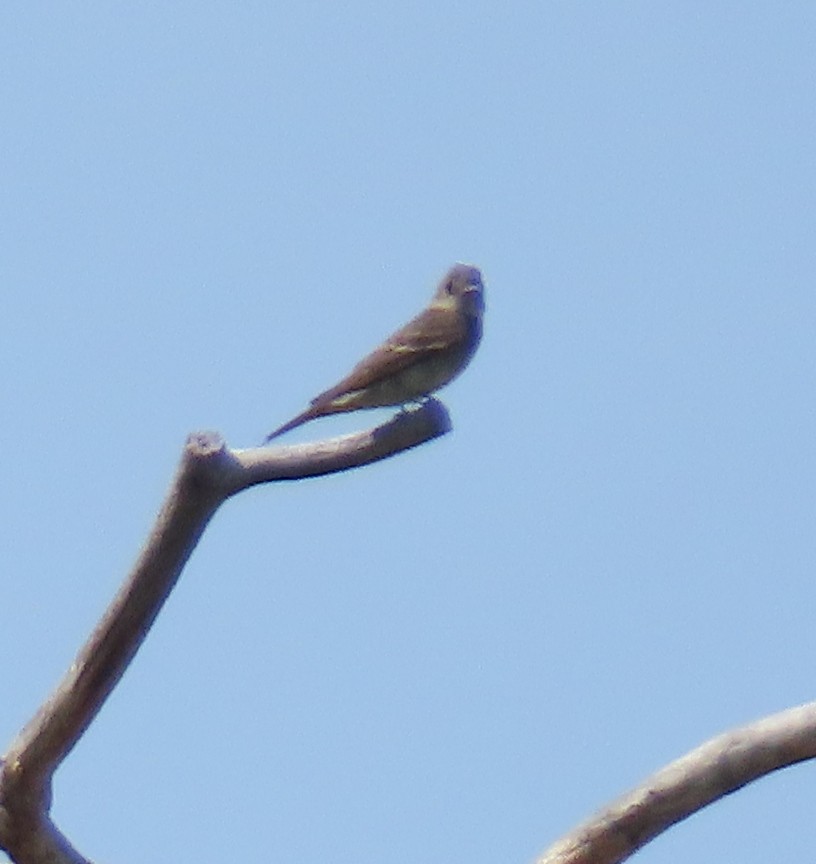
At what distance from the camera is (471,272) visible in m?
10.1

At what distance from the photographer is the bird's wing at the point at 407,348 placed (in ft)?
27.8

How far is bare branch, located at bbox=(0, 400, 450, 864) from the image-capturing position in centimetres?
577

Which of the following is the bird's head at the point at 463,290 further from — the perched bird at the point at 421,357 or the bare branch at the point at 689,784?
the bare branch at the point at 689,784

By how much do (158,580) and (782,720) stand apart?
2.13 metres

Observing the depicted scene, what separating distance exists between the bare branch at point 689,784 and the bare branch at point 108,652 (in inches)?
61.3

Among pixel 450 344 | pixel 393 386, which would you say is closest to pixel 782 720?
pixel 393 386

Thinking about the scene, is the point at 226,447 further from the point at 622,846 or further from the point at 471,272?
the point at 471,272

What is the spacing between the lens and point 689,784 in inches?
222

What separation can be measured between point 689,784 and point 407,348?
376 centimetres

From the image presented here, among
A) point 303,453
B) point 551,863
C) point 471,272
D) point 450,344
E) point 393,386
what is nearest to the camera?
point 551,863

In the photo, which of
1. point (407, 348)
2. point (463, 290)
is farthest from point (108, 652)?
point (463, 290)

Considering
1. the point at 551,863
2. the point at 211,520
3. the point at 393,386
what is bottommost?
the point at 551,863

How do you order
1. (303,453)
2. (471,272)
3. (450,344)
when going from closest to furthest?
(303,453), (450,344), (471,272)

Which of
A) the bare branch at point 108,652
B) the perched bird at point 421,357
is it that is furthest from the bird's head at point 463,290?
the bare branch at point 108,652
